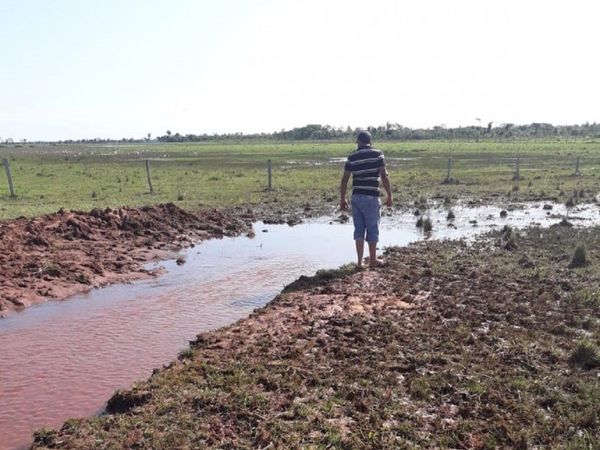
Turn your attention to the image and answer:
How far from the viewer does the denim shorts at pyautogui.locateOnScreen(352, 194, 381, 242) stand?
982 centimetres

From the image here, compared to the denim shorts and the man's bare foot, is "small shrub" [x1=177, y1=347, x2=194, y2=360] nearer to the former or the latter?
the denim shorts

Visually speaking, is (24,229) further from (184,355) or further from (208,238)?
(184,355)

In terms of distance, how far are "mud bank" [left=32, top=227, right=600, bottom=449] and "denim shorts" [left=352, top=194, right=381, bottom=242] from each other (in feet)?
3.52

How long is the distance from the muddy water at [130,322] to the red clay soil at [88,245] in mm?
562

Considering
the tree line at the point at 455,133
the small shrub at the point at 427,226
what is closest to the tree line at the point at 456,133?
the tree line at the point at 455,133

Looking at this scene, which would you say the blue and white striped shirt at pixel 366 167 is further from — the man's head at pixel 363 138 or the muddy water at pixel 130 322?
the muddy water at pixel 130 322

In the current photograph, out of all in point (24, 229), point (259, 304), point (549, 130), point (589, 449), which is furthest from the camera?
point (549, 130)

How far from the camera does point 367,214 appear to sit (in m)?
9.91

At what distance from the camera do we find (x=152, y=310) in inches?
365

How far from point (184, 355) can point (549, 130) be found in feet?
553

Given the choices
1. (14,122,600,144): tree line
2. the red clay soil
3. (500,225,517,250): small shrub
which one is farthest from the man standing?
(14,122,600,144): tree line

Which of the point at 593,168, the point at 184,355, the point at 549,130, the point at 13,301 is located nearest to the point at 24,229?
the point at 13,301

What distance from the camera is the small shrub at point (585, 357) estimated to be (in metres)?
6.05

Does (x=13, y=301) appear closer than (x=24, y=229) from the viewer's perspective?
Yes
